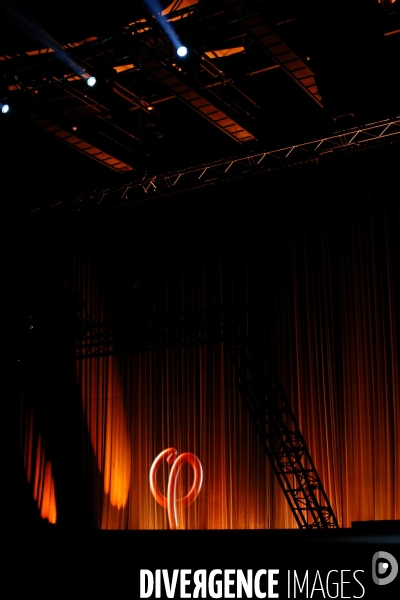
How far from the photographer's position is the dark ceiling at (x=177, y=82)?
9805 millimetres

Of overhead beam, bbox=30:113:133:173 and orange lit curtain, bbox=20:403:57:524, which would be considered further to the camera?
orange lit curtain, bbox=20:403:57:524

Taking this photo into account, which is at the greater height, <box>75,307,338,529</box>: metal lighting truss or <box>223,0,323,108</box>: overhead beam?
<box>223,0,323,108</box>: overhead beam

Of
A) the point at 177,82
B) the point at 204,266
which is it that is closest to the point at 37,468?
the point at 204,266

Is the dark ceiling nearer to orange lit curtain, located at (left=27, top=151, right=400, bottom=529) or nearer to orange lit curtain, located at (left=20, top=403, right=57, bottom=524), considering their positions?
orange lit curtain, located at (left=27, top=151, right=400, bottom=529)

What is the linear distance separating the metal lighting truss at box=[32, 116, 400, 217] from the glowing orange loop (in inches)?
177

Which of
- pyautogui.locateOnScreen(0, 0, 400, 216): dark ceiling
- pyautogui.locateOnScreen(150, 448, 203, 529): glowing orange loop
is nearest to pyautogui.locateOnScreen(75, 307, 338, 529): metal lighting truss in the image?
pyautogui.locateOnScreen(150, 448, 203, 529): glowing orange loop

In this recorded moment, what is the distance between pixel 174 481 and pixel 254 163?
5586 millimetres

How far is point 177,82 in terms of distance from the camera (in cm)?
1138

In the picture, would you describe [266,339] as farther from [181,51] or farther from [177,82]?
[181,51]

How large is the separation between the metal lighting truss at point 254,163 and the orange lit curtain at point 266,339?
424mm

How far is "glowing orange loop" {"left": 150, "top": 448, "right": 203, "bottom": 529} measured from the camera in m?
13.9

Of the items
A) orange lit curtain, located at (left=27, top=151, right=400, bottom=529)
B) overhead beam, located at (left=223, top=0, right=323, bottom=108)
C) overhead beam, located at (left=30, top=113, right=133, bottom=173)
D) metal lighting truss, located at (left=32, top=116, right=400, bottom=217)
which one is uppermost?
overhead beam, located at (left=30, top=113, right=133, bottom=173)

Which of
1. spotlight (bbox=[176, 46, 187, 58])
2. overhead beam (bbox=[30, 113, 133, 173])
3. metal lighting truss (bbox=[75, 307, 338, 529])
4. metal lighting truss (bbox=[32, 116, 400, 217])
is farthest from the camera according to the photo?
overhead beam (bbox=[30, 113, 133, 173])

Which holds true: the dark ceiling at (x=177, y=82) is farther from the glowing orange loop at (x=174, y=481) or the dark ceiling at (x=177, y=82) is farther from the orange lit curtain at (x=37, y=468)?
the glowing orange loop at (x=174, y=481)
